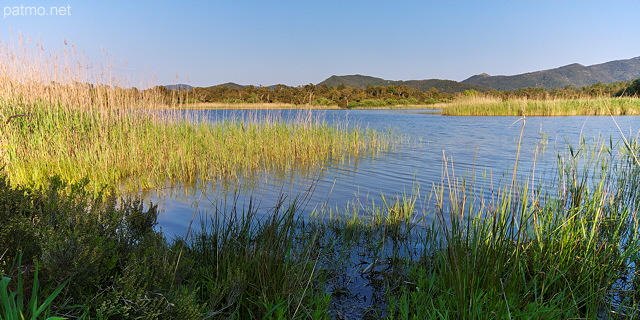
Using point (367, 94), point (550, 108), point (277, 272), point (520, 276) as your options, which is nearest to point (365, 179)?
point (520, 276)

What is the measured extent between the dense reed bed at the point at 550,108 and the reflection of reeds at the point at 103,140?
1857 centimetres

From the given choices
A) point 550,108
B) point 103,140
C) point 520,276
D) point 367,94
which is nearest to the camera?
point 520,276

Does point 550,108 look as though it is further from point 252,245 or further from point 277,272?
point 277,272

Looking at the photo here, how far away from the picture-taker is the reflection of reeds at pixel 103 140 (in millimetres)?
5281

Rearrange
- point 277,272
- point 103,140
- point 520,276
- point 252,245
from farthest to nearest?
point 103,140 < point 252,245 < point 520,276 < point 277,272

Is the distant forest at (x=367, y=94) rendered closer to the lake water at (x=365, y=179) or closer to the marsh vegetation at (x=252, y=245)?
the lake water at (x=365, y=179)

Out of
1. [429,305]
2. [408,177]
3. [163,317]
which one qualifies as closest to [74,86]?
[408,177]

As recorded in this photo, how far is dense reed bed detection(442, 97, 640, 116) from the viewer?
2128cm

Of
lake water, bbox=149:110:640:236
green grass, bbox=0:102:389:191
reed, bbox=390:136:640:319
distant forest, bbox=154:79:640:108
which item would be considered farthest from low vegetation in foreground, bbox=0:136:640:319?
distant forest, bbox=154:79:640:108

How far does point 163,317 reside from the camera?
4.86 ft

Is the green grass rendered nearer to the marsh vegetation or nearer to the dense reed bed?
the marsh vegetation

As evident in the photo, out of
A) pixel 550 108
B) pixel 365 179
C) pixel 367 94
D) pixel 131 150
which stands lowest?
pixel 365 179

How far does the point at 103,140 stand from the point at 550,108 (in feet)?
78.9

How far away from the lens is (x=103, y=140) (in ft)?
19.8
